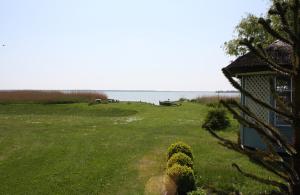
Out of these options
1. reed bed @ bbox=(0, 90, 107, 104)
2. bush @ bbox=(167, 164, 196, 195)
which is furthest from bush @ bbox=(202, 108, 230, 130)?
reed bed @ bbox=(0, 90, 107, 104)

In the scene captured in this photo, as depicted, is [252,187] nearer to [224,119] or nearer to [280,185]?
[280,185]

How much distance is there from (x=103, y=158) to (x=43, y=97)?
31518 mm

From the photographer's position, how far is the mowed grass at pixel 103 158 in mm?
11984

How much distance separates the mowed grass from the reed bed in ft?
59.6

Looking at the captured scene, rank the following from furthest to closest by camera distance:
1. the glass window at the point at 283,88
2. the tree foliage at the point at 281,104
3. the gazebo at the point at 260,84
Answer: the glass window at the point at 283,88
the gazebo at the point at 260,84
the tree foliage at the point at 281,104

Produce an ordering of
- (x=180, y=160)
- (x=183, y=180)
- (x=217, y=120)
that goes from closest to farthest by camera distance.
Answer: (x=183, y=180)
(x=180, y=160)
(x=217, y=120)

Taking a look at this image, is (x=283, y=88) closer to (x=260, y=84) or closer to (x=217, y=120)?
(x=260, y=84)

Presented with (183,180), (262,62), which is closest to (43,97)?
(262,62)

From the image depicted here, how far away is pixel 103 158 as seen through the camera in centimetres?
1562

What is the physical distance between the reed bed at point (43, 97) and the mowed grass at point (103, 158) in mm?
18158

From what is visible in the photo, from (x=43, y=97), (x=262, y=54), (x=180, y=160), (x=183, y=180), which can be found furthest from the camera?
(x=43, y=97)

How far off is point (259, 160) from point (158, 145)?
1580 centimetres

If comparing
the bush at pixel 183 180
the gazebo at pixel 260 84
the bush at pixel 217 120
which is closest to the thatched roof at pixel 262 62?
the gazebo at pixel 260 84

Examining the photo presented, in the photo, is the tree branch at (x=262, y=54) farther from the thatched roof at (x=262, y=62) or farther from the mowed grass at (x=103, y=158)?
the thatched roof at (x=262, y=62)
